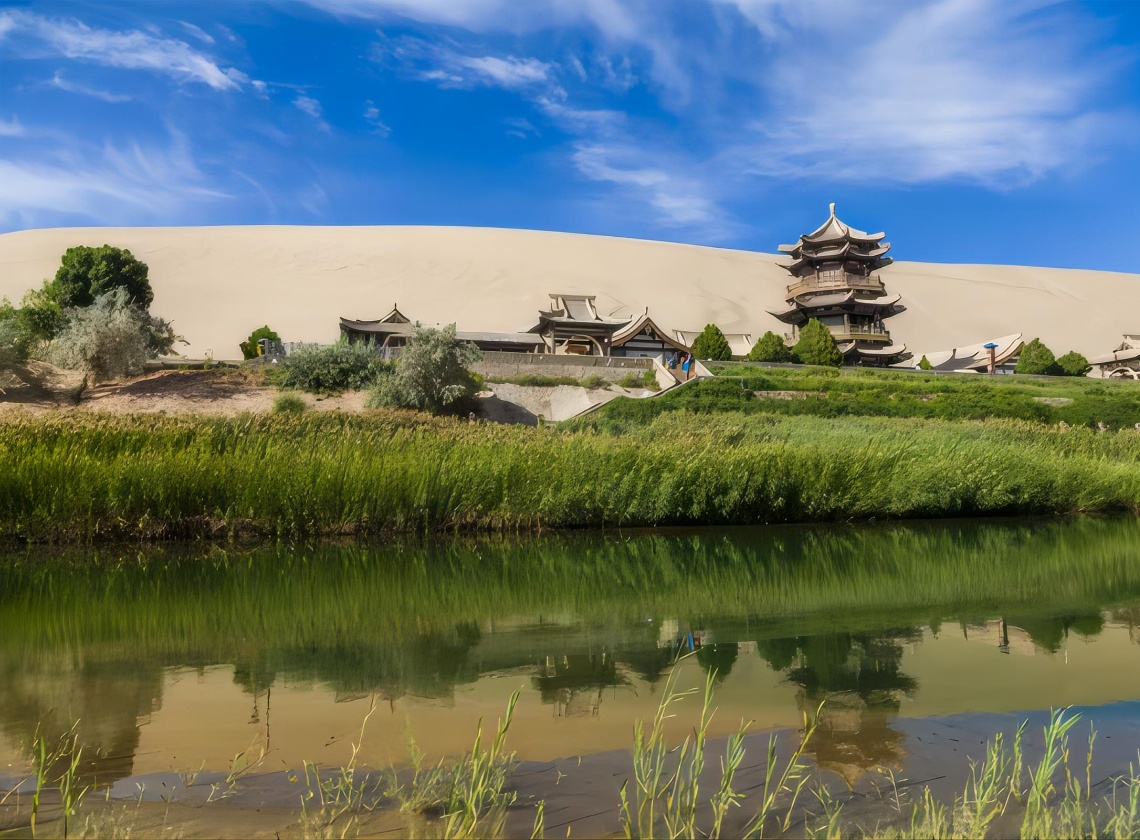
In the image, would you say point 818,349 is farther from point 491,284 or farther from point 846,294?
point 491,284

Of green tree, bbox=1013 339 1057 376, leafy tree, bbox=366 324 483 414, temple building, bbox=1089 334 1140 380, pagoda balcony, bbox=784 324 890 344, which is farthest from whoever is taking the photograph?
temple building, bbox=1089 334 1140 380

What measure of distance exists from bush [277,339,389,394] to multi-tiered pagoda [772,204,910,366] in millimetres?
27512

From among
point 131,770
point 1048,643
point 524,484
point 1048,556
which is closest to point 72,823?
point 131,770

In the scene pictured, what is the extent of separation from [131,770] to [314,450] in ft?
29.8

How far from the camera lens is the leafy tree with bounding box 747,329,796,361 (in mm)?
42500

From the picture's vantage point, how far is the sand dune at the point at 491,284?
2857 inches

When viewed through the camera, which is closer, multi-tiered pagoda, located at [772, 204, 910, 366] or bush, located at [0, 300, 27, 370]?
bush, located at [0, 300, 27, 370]

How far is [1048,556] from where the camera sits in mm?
10719

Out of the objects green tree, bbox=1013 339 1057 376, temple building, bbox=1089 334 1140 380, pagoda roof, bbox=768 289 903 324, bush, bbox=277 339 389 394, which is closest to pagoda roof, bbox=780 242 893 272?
pagoda roof, bbox=768 289 903 324

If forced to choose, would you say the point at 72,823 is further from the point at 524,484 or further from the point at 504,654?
the point at 524,484

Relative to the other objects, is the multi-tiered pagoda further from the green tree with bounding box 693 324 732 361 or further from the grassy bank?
the grassy bank

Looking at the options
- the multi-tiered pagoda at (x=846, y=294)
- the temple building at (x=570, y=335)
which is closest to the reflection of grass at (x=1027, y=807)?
the temple building at (x=570, y=335)

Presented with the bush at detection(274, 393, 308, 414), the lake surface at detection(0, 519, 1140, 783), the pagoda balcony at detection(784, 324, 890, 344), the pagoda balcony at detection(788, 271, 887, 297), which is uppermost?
the pagoda balcony at detection(788, 271, 887, 297)

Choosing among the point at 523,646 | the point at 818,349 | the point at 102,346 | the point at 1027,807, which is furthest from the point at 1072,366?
the point at 1027,807
